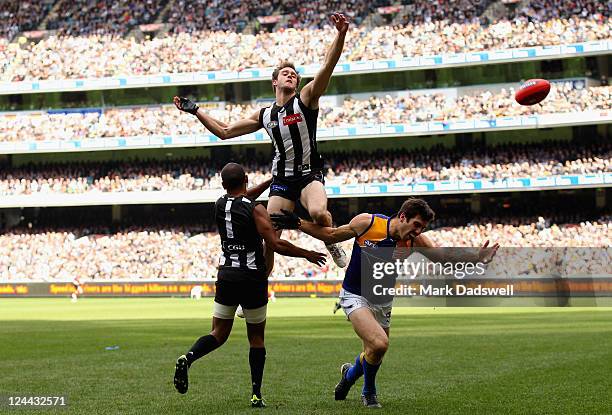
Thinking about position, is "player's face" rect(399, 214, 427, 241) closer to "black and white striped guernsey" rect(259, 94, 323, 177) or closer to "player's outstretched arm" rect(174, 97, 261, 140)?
"black and white striped guernsey" rect(259, 94, 323, 177)

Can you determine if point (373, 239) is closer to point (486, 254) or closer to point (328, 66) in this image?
point (486, 254)

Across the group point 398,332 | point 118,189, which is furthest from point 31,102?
point 398,332

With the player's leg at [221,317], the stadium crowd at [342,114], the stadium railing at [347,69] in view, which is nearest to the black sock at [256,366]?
the player's leg at [221,317]

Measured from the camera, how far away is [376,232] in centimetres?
1084

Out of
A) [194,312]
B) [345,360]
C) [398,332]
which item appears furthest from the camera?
[194,312]

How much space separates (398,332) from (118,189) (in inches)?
1619

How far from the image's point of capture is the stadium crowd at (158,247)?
2051 inches

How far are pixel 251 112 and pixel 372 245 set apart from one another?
50519mm

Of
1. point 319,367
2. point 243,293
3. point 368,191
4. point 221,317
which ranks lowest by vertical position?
→ point 368,191

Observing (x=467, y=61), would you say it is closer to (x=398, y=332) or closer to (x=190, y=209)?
(x=190, y=209)

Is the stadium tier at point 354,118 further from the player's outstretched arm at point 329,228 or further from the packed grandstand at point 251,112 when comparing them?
the player's outstretched arm at point 329,228

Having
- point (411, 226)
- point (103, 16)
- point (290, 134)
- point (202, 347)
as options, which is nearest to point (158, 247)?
point (103, 16)

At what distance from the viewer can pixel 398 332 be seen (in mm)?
24969

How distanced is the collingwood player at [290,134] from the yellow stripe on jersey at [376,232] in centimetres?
124
